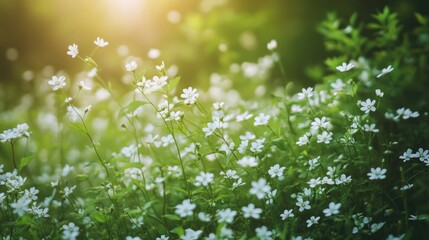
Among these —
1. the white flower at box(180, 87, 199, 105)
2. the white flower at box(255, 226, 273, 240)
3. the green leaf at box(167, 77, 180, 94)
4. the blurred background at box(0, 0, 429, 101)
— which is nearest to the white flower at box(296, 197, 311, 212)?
the white flower at box(255, 226, 273, 240)

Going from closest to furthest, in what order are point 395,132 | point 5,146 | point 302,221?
point 302,221 → point 395,132 → point 5,146

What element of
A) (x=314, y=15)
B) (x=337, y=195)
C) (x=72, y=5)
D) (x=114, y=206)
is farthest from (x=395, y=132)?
(x=72, y=5)

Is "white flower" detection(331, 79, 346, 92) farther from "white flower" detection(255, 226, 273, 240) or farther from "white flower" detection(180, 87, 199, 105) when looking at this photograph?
"white flower" detection(255, 226, 273, 240)

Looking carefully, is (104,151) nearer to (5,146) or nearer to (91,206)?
(5,146)

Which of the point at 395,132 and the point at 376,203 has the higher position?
the point at 395,132

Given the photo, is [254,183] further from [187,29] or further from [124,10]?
[124,10]

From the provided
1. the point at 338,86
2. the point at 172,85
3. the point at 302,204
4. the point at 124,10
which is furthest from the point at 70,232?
the point at 124,10

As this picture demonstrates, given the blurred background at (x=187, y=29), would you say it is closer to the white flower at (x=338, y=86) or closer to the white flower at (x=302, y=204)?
the white flower at (x=338, y=86)

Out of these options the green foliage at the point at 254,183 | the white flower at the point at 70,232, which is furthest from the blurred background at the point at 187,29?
the white flower at the point at 70,232
